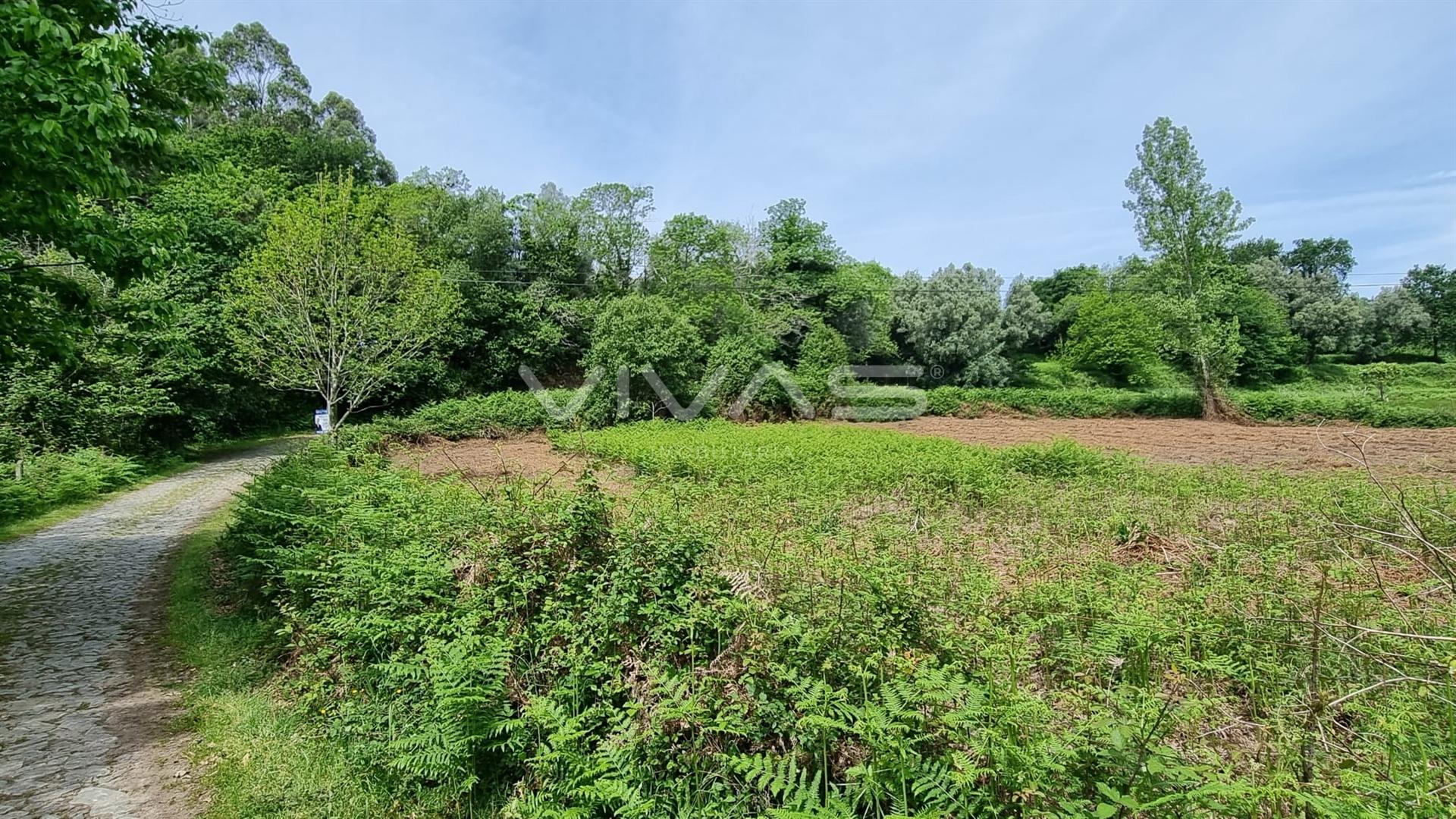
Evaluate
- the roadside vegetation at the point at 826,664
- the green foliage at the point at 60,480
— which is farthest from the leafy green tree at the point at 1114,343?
the green foliage at the point at 60,480

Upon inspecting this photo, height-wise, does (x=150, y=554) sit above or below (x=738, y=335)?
below

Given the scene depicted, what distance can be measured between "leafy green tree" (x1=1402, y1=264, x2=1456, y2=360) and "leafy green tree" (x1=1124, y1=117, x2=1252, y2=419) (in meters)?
30.3

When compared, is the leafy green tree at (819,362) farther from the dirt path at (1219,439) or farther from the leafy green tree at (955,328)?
the leafy green tree at (955,328)

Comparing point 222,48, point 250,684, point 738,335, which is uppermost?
point 222,48

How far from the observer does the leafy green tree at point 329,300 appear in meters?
14.7

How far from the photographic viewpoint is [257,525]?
6254 millimetres

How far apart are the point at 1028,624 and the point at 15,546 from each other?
12.5m

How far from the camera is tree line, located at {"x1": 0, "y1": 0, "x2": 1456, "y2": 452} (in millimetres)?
4930

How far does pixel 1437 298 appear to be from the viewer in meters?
43.4

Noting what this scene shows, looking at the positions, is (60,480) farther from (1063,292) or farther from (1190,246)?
(1063,292)

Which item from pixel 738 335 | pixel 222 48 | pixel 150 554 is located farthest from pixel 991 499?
pixel 222 48

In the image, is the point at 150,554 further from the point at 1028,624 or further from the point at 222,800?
the point at 1028,624

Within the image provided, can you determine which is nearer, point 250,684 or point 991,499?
point 250,684

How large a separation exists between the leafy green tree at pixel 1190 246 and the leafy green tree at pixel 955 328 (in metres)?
9.61
